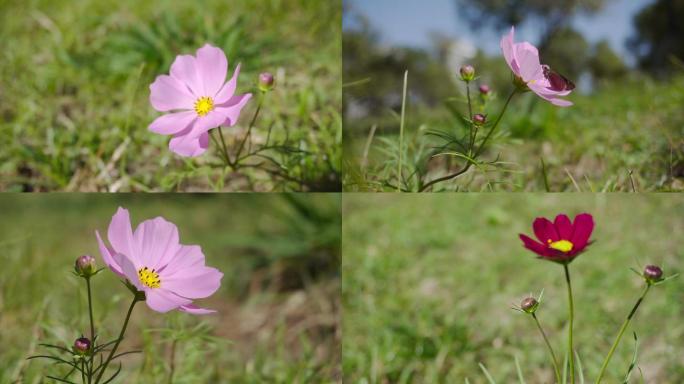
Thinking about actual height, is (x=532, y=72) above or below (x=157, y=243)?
above

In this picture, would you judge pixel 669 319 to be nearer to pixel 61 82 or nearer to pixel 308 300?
pixel 308 300

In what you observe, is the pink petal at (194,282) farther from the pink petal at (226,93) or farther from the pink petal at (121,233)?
the pink petal at (226,93)

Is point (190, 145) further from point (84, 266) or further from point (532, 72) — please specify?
point (532, 72)

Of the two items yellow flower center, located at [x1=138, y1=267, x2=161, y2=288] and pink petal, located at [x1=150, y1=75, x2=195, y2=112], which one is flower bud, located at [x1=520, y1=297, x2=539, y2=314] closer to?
yellow flower center, located at [x1=138, y1=267, x2=161, y2=288]

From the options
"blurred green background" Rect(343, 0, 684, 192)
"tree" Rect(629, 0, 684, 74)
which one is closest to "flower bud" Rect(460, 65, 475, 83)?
"blurred green background" Rect(343, 0, 684, 192)

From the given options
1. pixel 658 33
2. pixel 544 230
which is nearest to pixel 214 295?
pixel 544 230

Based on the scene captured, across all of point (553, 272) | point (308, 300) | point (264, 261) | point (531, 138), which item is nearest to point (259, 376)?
point (308, 300)

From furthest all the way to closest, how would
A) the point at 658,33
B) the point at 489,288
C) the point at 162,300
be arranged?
1. the point at 658,33
2. the point at 489,288
3. the point at 162,300

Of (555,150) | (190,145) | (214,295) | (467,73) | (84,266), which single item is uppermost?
(467,73)
